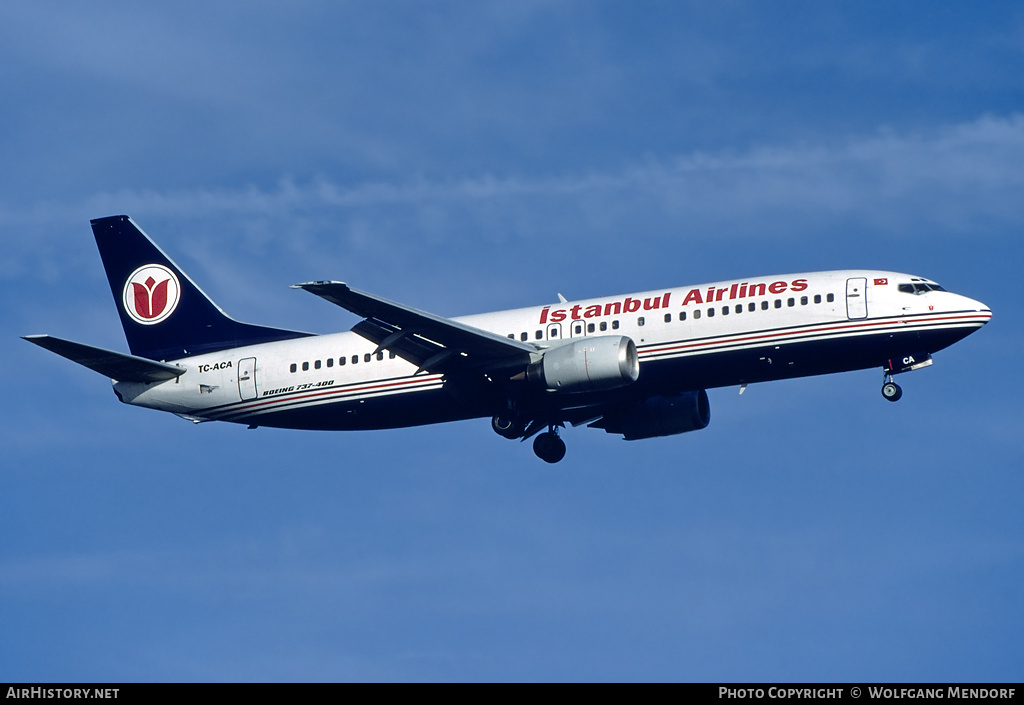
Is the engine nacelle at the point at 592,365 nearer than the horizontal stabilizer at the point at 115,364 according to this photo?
Yes

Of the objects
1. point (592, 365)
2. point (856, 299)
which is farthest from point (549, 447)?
point (856, 299)

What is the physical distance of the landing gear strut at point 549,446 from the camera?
52562 mm

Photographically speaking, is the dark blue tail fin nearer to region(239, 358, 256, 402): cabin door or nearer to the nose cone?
region(239, 358, 256, 402): cabin door

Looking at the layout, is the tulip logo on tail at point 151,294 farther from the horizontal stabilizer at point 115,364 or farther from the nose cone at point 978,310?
the nose cone at point 978,310

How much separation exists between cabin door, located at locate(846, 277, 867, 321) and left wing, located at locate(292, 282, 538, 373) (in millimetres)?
10397

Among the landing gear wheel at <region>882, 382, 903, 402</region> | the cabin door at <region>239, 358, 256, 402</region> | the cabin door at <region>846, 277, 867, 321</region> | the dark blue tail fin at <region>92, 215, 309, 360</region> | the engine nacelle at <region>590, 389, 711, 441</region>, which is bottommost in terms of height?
the landing gear wheel at <region>882, 382, 903, 402</region>

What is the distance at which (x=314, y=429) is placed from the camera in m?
53.3

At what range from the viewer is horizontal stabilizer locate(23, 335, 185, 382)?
4934cm

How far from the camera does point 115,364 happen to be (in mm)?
52875

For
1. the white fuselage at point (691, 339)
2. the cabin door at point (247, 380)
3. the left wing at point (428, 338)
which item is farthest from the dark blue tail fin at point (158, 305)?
the left wing at point (428, 338)

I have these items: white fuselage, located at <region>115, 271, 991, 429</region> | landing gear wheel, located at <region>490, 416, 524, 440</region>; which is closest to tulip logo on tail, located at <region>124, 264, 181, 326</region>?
white fuselage, located at <region>115, 271, 991, 429</region>

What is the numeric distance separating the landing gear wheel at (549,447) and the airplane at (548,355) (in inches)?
2.0
